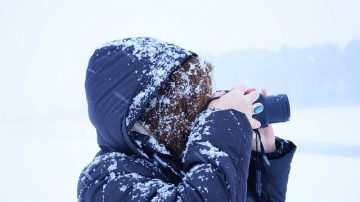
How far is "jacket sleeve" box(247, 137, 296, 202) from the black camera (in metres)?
0.14

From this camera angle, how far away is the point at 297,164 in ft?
14.7

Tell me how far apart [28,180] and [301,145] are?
3.88 meters

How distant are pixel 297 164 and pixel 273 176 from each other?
368 cm

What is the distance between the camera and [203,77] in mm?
858

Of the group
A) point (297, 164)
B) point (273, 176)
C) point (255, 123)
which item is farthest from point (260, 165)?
point (297, 164)

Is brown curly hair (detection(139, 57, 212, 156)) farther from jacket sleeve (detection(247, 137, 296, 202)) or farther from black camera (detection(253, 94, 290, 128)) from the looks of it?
jacket sleeve (detection(247, 137, 296, 202))

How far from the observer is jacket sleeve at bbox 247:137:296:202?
1.02m

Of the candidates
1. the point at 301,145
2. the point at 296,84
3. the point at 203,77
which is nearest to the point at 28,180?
the point at 301,145

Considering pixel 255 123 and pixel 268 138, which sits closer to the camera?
pixel 255 123

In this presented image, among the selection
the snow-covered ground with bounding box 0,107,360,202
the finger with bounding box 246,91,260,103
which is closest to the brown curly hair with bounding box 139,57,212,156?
the finger with bounding box 246,91,260,103

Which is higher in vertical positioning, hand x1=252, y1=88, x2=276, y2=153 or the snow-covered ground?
hand x1=252, y1=88, x2=276, y2=153

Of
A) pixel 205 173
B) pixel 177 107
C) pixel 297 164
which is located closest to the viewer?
pixel 205 173

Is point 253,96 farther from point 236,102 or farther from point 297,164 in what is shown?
point 297,164

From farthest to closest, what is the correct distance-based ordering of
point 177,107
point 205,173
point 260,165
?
point 260,165
point 177,107
point 205,173
